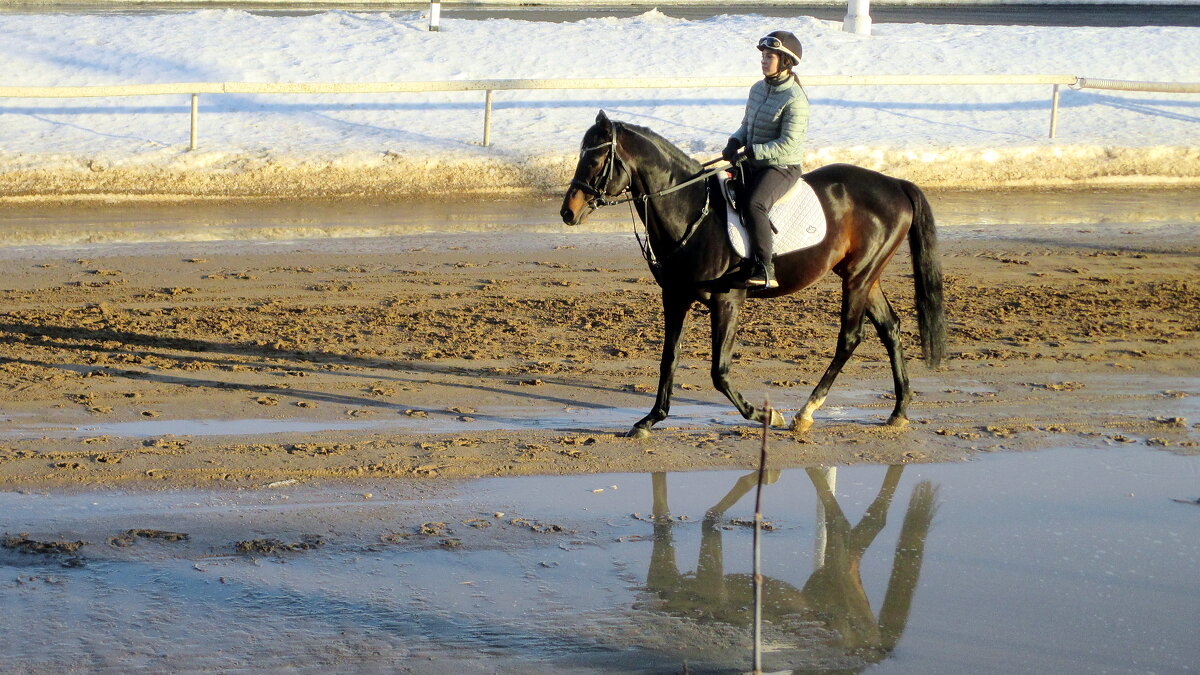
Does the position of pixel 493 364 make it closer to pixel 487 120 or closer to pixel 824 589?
pixel 824 589

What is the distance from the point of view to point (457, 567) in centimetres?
640

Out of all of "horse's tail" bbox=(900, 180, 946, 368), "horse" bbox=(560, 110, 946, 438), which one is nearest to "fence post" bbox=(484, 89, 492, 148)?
"horse" bbox=(560, 110, 946, 438)

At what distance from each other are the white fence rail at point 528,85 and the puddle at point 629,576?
12.8 meters

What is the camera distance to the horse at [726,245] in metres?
8.14

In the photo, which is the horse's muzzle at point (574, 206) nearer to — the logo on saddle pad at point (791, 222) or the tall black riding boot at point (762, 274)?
the logo on saddle pad at point (791, 222)

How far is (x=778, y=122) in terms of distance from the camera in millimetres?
8258

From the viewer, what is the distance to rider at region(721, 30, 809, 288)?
8.16 metres

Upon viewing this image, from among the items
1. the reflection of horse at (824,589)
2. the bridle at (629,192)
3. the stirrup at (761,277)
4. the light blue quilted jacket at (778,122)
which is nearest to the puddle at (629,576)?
the reflection of horse at (824,589)

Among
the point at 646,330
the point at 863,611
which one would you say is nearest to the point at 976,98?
the point at 646,330

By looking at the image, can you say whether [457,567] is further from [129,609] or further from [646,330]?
[646,330]

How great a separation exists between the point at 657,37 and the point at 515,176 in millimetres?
6671

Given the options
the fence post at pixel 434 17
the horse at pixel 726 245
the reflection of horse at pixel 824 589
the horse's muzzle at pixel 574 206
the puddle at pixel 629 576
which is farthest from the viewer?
the fence post at pixel 434 17

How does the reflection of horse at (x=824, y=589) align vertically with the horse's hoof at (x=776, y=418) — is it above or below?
below

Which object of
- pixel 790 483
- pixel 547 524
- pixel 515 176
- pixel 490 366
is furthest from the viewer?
pixel 515 176
